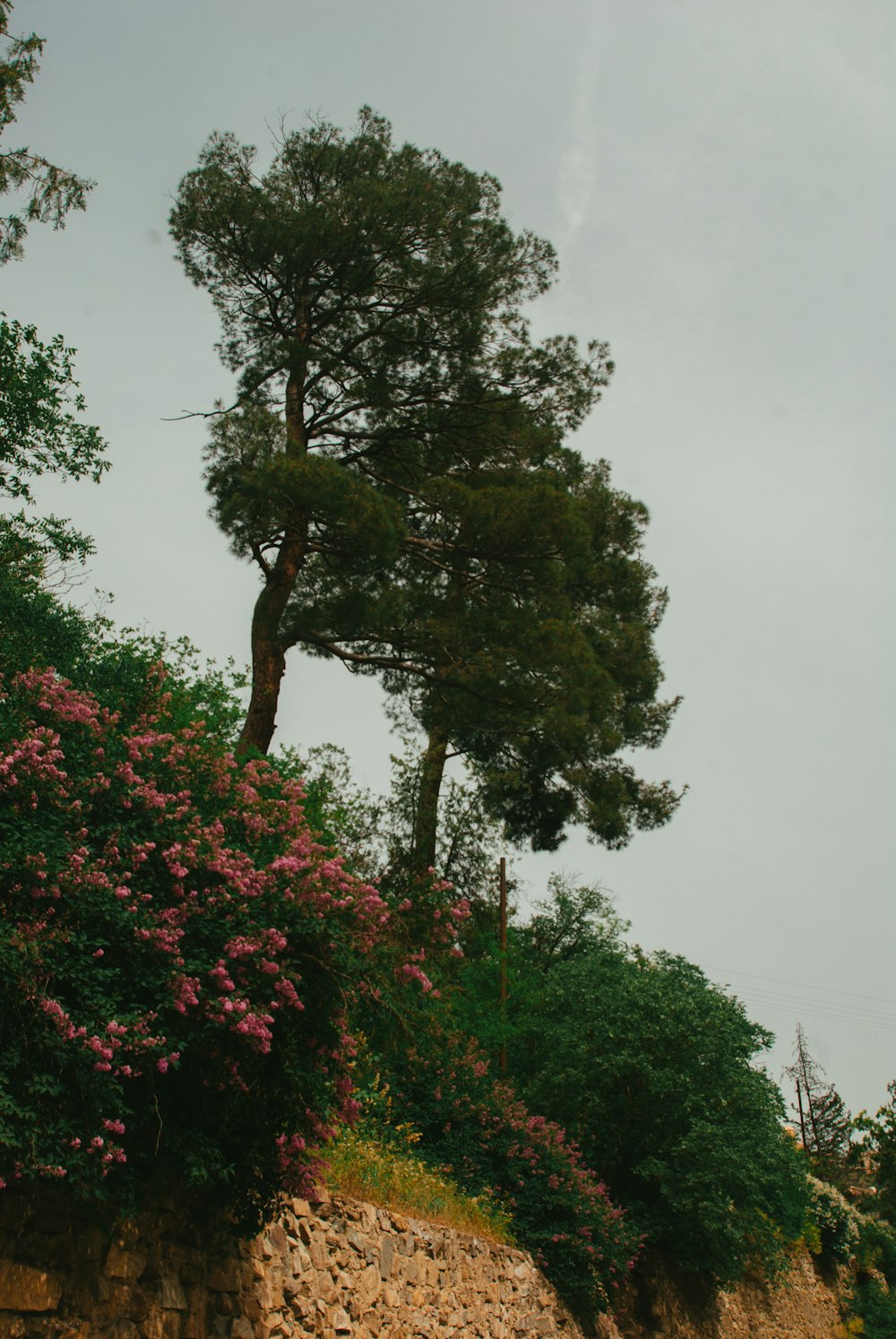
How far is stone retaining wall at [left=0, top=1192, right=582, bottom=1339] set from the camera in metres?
6.05

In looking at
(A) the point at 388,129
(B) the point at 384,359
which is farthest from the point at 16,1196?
(A) the point at 388,129

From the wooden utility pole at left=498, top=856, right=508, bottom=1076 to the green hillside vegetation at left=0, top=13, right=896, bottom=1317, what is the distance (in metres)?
0.26

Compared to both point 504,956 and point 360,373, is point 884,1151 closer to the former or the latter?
point 504,956

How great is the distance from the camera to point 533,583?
58.8 feet

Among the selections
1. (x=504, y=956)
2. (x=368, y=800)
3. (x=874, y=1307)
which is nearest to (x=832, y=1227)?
(x=874, y=1307)

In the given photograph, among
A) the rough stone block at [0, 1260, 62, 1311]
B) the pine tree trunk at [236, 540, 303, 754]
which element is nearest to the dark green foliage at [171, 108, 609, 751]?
the pine tree trunk at [236, 540, 303, 754]

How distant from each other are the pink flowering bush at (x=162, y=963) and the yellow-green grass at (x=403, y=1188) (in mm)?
2458

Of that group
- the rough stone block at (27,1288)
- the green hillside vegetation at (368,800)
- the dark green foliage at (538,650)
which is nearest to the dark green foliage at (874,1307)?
the green hillside vegetation at (368,800)

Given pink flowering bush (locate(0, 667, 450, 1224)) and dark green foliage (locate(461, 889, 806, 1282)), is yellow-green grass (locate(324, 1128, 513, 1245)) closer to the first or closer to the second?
pink flowering bush (locate(0, 667, 450, 1224))

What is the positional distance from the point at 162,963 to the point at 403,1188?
19.9 ft

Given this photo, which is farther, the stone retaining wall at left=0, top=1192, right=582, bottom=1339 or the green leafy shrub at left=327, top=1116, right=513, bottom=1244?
the green leafy shrub at left=327, top=1116, right=513, bottom=1244

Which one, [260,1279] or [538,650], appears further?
[538,650]

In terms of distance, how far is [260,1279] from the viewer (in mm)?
7898

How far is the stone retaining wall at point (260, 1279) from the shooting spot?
605cm
